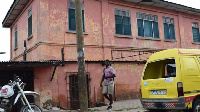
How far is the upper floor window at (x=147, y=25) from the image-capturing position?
1599 cm

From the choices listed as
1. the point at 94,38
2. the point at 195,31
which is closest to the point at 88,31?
the point at 94,38

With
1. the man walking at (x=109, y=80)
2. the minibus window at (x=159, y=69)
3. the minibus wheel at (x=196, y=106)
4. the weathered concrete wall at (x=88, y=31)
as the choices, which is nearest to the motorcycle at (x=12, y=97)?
the man walking at (x=109, y=80)

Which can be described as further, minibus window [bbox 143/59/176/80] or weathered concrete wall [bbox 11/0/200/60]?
weathered concrete wall [bbox 11/0/200/60]

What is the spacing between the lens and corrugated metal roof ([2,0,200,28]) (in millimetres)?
14997

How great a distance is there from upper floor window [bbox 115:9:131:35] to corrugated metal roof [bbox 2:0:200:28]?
1164 millimetres

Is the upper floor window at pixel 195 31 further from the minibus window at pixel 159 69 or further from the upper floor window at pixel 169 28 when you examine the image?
the minibus window at pixel 159 69

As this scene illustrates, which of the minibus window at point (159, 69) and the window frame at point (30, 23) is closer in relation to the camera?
the minibus window at point (159, 69)

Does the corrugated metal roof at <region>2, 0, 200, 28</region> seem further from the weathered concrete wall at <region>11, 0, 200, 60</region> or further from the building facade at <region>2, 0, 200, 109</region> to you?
the weathered concrete wall at <region>11, 0, 200, 60</region>

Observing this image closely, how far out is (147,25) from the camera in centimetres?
1631

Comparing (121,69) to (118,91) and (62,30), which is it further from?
(62,30)

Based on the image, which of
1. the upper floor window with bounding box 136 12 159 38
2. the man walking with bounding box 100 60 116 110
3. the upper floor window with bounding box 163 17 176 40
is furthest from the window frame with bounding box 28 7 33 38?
the upper floor window with bounding box 163 17 176 40

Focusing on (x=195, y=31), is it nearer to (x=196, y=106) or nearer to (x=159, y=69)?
(x=159, y=69)

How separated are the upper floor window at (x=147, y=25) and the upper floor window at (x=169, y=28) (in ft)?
2.92

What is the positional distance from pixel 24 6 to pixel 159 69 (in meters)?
10.0
